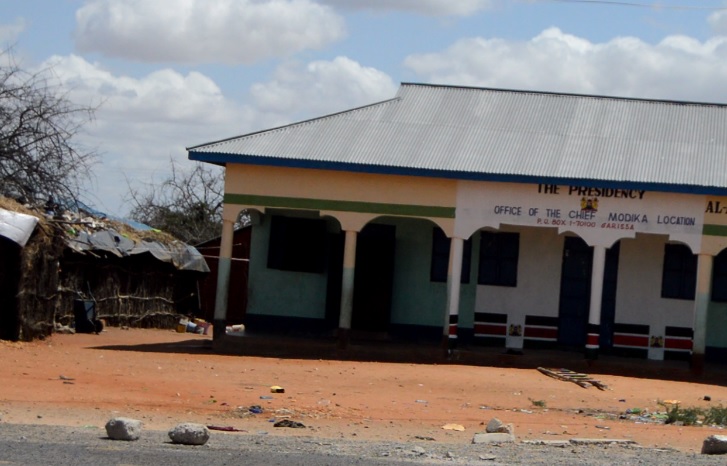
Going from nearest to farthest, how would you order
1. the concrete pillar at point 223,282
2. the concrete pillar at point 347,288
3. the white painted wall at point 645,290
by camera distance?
the concrete pillar at point 347,288
the concrete pillar at point 223,282
the white painted wall at point 645,290

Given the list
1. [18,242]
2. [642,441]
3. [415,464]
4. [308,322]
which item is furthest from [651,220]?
[415,464]

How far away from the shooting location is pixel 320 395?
637 inches

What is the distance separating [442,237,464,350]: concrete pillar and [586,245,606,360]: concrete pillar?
7.74 ft

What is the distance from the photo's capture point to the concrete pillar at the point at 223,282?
71.6 ft

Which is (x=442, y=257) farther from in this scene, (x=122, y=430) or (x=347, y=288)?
(x=122, y=430)

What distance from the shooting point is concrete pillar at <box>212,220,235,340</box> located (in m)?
21.8

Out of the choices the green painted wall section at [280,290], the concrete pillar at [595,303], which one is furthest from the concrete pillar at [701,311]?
the green painted wall section at [280,290]

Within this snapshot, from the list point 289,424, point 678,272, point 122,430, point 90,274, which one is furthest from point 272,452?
point 90,274

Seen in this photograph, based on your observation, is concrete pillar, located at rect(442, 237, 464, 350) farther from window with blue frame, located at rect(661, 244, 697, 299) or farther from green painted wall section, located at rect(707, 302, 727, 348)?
green painted wall section, located at rect(707, 302, 727, 348)

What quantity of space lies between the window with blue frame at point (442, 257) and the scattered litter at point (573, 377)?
138 inches

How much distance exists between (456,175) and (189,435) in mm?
11179

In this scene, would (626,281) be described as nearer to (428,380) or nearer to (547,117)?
(547,117)

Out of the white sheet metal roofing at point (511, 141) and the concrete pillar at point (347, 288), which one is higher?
the white sheet metal roofing at point (511, 141)

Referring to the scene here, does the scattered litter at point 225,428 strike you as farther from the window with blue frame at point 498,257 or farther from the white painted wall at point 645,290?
the white painted wall at point 645,290
